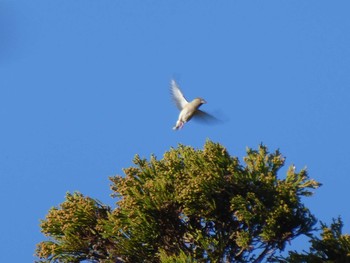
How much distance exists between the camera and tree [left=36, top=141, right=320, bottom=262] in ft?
64.8

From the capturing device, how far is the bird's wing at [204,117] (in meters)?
24.7

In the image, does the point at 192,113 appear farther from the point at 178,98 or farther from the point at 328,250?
the point at 328,250

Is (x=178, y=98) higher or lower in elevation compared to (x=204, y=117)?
higher

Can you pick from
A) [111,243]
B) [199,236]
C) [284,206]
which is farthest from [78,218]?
[284,206]

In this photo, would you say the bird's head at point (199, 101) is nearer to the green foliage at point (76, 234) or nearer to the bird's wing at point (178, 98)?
the bird's wing at point (178, 98)

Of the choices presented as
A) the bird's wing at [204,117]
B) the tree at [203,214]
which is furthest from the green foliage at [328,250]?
the bird's wing at [204,117]

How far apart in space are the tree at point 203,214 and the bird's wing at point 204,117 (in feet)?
14.1

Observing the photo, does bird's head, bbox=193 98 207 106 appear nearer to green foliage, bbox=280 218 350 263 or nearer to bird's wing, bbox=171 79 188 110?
bird's wing, bbox=171 79 188 110

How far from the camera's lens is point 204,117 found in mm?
24922

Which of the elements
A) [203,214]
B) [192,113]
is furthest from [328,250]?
[192,113]

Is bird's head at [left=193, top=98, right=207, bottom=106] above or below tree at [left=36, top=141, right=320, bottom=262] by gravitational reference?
above

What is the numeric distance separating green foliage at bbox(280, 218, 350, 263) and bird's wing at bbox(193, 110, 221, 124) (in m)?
5.59

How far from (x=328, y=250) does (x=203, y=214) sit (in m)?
2.04

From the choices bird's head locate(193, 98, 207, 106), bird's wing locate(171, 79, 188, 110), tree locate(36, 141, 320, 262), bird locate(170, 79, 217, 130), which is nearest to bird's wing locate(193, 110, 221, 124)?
bird locate(170, 79, 217, 130)
